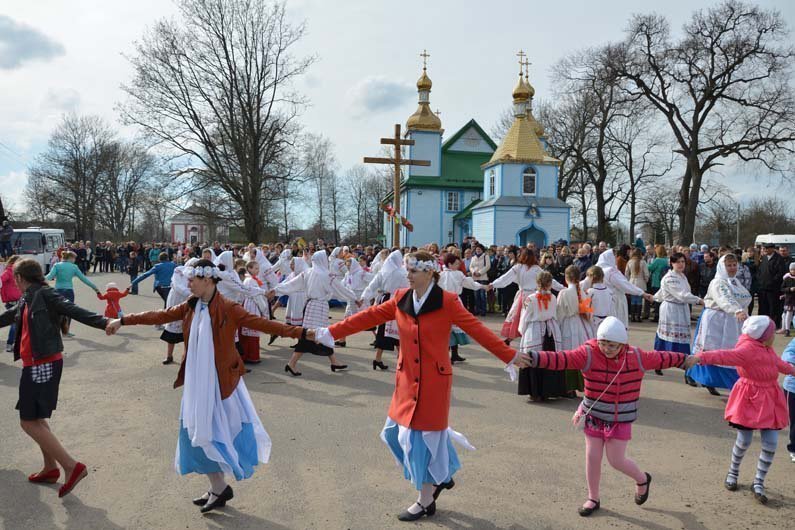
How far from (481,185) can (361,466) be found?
42656 mm

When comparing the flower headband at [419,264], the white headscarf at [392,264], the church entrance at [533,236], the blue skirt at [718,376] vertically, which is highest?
the church entrance at [533,236]

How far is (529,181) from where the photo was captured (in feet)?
123

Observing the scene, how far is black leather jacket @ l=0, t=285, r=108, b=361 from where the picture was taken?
4.52 meters

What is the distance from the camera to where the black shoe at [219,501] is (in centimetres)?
423

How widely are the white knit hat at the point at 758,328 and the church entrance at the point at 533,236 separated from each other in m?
33.2

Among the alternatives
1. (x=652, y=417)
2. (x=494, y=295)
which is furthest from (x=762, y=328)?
(x=494, y=295)

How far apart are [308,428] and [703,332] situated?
5.53 m

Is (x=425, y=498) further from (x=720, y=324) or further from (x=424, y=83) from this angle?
(x=424, y=83)

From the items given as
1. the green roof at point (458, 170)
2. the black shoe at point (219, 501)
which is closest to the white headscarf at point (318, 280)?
the black shoe at point (219, 501)

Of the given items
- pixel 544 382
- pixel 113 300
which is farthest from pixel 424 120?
pixel 544 382

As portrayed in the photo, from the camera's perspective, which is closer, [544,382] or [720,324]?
[544,382]

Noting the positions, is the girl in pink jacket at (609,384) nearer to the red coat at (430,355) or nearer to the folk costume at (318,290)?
the red coat at (430,355)

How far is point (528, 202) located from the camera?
3675 centimetres

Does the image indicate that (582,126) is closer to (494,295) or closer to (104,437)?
(494,295)
